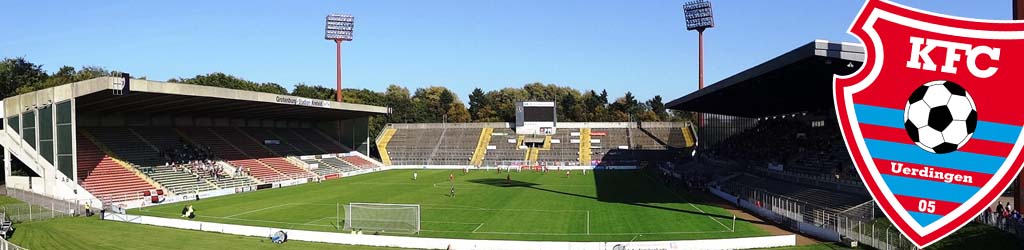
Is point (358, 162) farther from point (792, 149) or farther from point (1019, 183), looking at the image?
point (1019, 183)

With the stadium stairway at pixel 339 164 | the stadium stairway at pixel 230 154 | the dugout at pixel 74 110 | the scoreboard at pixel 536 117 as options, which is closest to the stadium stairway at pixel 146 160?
the dugout at pixel 74 110

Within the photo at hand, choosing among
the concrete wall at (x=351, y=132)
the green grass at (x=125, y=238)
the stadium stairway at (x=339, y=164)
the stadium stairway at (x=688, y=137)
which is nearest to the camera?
the green grass at (x=125, y=238)

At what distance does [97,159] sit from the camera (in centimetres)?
4256

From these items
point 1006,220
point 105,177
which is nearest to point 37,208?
point 105,177

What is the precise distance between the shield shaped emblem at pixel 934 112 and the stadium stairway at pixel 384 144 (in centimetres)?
7681

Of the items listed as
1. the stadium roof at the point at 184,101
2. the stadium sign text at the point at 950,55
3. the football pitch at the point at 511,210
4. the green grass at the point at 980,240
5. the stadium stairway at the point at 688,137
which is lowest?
the football pitch at the point at 511,210

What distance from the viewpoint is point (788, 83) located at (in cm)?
3422

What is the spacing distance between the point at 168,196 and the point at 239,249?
20.7 m

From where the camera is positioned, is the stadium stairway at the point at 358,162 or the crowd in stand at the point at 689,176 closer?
the crowd in stand at the point at 689,176

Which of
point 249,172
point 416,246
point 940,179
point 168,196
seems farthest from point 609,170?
point 940,179

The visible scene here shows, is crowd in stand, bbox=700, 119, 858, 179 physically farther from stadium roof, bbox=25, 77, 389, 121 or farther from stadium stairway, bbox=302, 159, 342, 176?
stadium stairway, bbox=302, 159, 342, 176

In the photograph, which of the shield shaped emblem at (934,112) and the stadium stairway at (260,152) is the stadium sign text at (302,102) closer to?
the stadium stairway at (260,152)

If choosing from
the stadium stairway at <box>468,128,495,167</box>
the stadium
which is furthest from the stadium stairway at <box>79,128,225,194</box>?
the stadium stairway at <box>468,128,495,167</box>

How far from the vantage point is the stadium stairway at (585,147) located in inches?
3107
